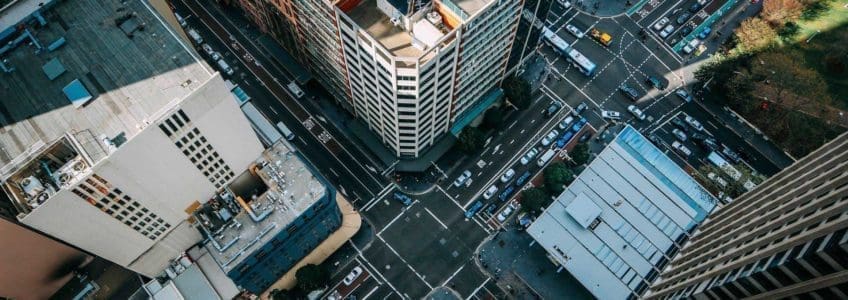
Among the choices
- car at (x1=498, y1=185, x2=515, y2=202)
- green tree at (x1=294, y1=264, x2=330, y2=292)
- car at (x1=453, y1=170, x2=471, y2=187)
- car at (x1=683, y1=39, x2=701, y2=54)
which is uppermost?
car at (x1=683, y1=39, x2=701, y2=54)

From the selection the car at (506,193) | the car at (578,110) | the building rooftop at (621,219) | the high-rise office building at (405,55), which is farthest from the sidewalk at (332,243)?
the car at (578,110)

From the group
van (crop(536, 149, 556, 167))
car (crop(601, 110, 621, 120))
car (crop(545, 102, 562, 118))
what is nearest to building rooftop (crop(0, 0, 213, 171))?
van (crop(536, 149, 556, 167))

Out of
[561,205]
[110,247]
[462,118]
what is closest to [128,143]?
[110,247]

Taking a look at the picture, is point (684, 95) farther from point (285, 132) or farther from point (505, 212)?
point (285, 132)

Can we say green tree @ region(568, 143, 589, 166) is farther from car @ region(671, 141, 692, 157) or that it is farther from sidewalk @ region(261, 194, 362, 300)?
sidewalk @ region(261, 194, 362, 300)

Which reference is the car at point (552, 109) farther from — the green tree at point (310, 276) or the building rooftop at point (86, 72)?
the building rooftop at point (86, 72)

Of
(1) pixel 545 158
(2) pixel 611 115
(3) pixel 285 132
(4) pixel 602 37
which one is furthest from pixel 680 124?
(3) pixel 285 132

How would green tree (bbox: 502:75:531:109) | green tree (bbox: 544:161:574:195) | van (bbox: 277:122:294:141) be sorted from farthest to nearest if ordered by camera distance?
van (bbox: 277:122:294:141)
green tree (bbox: 502:75:531:109)
green tree (bbox: 544:161:574:195)
